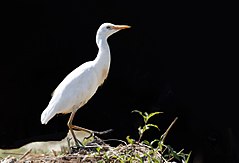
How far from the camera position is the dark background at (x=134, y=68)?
26.8 ft

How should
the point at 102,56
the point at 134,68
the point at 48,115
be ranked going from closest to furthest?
the point at 48,115
the point at 102,56
the point at 134,68

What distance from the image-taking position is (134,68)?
8.84 m

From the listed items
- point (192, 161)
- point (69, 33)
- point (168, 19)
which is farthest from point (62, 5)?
point (192, 161)

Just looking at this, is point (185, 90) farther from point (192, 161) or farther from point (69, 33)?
point (69, 33)

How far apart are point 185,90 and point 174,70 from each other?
0.95ft

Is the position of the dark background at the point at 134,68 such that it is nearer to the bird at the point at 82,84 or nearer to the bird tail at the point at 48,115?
the bird at the point at 82,84

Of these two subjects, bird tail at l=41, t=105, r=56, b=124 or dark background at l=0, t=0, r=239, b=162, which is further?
dark background at l=0, t=0, r=239, b=162

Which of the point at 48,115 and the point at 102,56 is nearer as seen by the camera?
the point at 48,115

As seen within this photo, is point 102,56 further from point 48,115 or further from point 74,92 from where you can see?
point 48,115

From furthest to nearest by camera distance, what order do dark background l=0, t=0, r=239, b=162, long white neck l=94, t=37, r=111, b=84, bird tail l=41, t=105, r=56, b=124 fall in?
1. dark background l=0, t=0, r=239, b=162
2. long white neck l=94, t=37, r=111, b=84
3. bird tail l=41, t=105, r=56, b=124

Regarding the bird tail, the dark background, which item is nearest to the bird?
the bird tail

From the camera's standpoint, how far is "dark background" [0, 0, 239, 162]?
816 cm

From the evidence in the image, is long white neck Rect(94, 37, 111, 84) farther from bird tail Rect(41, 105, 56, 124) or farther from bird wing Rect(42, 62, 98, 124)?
bird tail Rect(41, 105, 56, 124)

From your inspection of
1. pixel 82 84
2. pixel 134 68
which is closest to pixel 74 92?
pixel 82 84
